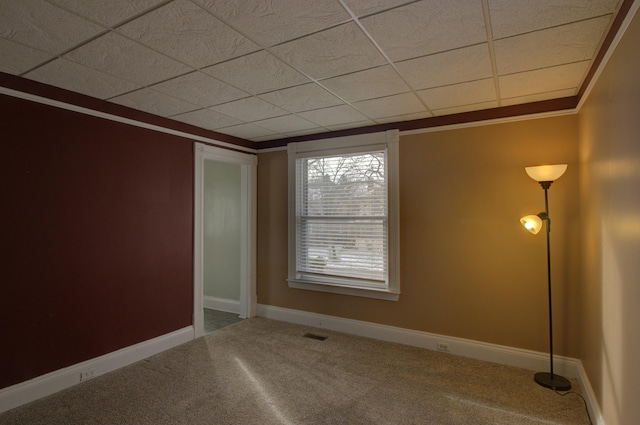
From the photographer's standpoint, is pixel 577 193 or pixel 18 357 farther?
pixel 577 193

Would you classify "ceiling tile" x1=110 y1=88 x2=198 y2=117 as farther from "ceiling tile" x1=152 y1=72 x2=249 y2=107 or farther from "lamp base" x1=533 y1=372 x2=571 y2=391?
"lamp base" x1=533 y1=372 x2=571 y2=391

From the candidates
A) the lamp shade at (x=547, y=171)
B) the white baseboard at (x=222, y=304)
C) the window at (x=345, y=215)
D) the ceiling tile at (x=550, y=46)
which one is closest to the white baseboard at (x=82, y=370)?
the white baseboard at (x=222, y=304)

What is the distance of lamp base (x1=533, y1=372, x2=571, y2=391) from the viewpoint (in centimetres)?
266

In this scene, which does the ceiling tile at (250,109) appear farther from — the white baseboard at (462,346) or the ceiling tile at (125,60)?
the white baseboard at (462,346)

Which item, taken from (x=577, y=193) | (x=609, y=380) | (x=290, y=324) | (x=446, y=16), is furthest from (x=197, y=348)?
(x=577, y=193)

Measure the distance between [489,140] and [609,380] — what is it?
6.97 ft

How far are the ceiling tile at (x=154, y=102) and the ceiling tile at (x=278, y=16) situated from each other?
4.41 ft

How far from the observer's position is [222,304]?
5.05 m

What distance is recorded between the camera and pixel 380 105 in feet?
10.2

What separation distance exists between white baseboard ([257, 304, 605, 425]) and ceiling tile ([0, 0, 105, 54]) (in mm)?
3489

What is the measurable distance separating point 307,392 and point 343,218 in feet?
6.43

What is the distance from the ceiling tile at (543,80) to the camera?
234 centimetres

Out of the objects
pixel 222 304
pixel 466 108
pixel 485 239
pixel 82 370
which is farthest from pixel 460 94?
pixel 222 304

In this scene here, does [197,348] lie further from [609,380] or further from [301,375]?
Answer: [609,380]
